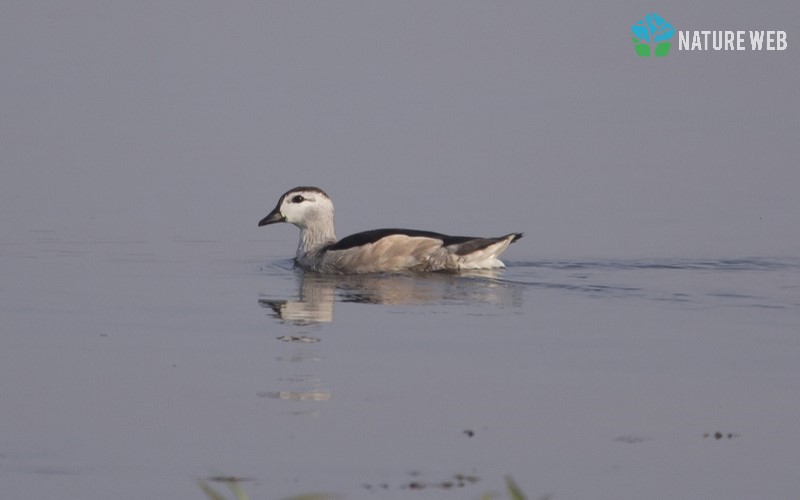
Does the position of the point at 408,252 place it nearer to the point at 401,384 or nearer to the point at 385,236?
the point at 385,236

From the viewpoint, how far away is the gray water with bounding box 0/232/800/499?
8367 millimetres

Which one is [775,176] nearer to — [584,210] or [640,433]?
[584,210]

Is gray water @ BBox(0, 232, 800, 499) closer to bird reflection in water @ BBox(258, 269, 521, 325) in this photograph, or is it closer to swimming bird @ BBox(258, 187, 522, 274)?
bird reflection in water @ BBox(258, 269, 521, 325)

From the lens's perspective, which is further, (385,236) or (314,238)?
(314,238)

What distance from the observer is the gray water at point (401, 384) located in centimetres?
837

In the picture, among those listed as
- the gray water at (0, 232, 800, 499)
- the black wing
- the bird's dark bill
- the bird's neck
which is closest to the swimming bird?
the black wing

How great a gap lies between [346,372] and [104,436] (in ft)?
7.68

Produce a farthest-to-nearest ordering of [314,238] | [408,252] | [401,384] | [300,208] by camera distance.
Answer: [300,208] < [314,238] < [408,252] < [401,384]

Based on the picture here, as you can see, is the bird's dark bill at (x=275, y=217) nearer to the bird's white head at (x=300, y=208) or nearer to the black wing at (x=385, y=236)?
the bird's white head at (x=300, y=208)

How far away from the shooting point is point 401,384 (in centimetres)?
1056

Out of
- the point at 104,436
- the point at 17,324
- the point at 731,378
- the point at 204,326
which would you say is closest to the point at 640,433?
the point at 731,378

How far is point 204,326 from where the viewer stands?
1316 cm

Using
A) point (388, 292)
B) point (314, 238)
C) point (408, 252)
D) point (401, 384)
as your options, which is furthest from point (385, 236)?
point (401, 384)

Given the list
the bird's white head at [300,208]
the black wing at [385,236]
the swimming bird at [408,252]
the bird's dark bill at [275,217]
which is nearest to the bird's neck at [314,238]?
the bird's white head at [300,208]
